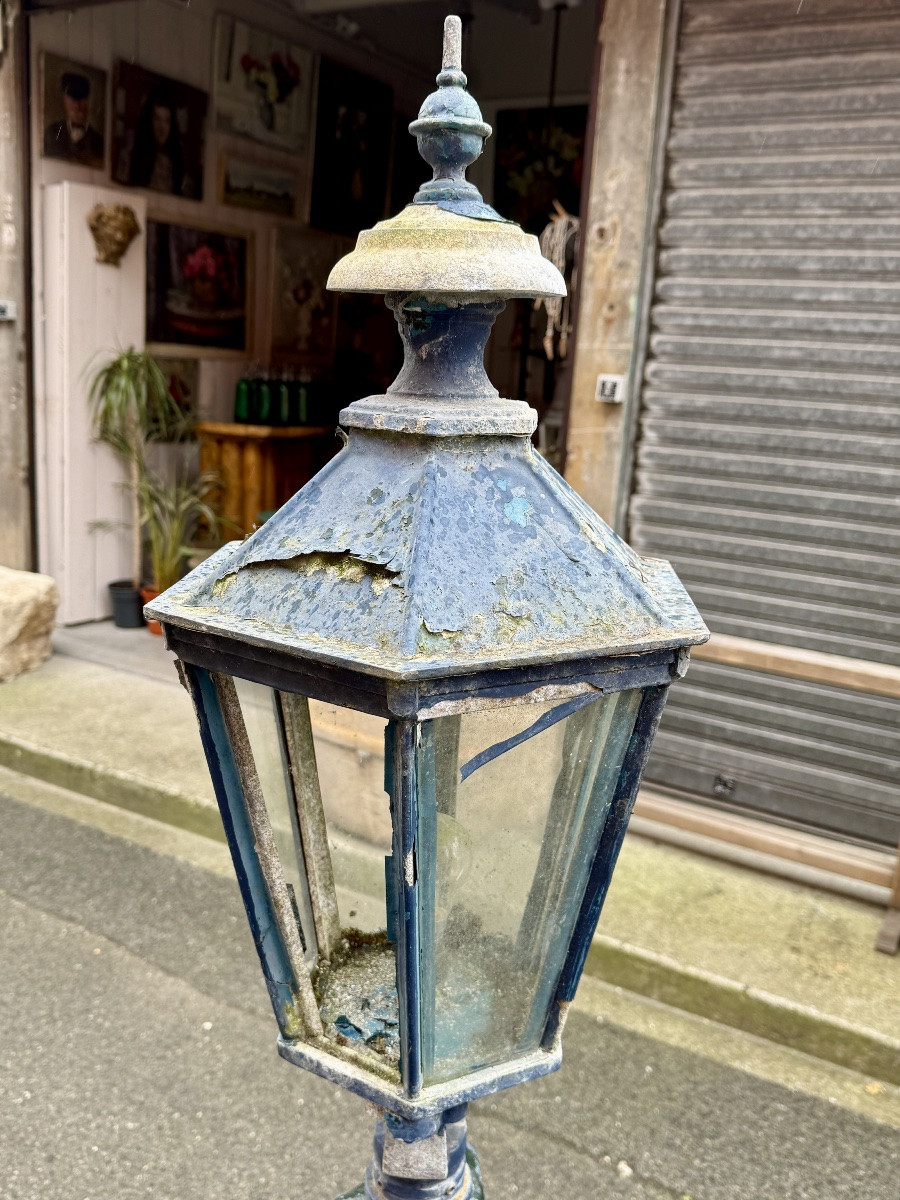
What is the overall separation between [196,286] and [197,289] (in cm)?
2

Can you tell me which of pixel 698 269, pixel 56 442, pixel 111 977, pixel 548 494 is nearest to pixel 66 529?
pixel 56 442

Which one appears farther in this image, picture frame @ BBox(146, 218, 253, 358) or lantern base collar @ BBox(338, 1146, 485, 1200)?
picture frame @ BBox(146, 218, 253, 358)

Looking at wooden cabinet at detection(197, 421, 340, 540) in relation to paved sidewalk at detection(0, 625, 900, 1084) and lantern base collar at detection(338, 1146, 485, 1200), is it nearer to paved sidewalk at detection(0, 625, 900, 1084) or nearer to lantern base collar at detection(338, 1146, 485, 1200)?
paved sidewalk at detection(0, 625, 900, 1084)

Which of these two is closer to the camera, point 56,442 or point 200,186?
point 56,442

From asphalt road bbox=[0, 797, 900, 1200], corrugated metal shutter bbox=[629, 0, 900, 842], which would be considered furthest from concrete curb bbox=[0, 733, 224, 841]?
corrugated metal shutter bbox=[629, 0, 900, 842]

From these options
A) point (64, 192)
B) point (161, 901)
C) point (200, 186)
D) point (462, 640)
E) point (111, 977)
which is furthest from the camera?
point (200, 186)

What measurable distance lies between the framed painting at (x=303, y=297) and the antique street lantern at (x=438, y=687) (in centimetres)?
607

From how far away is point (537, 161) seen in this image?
7.30 metres

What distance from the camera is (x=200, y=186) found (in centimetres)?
616

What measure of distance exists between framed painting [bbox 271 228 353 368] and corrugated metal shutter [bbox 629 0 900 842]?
3.75m

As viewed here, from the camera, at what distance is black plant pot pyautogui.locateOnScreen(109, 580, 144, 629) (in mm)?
6035

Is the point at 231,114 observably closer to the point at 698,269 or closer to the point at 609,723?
the point at 698,269

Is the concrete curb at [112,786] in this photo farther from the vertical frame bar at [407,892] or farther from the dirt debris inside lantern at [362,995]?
the vertical frame bar at [407,892]

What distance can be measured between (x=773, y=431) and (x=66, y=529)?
412cm
